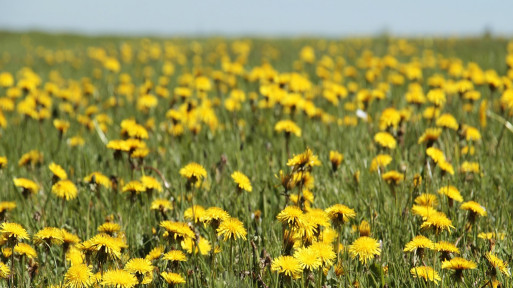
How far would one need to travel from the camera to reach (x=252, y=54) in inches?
405

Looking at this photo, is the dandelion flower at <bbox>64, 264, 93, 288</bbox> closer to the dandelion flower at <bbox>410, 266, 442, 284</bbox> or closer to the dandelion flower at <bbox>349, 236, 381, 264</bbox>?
the dandelion flower at <bbox>349, 236, 381, 264</bbox>

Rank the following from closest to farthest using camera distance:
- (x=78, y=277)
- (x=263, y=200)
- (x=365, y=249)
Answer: (x=78, y=277) < (x=365, y=249) < (x=263, y=200)

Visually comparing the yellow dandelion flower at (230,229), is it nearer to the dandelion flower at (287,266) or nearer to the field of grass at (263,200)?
the field of grass at (263,200)

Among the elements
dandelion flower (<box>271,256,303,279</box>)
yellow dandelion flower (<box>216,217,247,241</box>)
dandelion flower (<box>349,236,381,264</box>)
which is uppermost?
yellow dandelion flower (<box>216,217,247,241</box>)

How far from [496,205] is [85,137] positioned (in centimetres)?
287

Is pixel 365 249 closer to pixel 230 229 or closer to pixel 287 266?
pixel 287 266

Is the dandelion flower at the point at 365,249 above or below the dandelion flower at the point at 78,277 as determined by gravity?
above

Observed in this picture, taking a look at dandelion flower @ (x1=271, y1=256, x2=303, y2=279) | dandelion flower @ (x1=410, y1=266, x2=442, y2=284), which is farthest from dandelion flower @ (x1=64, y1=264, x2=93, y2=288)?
dandelion flower @ (x1=410, y1=266, x2=442, y2=284)

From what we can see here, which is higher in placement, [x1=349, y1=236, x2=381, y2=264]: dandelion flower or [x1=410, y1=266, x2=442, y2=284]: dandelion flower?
[x1=349, y1=236, x2=381, y2=264]: dandelion flower

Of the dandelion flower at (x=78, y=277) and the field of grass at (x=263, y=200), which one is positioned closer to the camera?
the dandelion flower at (x=78, y=277)

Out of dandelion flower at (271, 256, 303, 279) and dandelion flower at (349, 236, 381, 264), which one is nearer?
dandelion flower at (271, 256, 303, 279)

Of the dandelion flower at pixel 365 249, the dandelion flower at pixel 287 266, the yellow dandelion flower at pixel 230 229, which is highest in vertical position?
the yellow dandelion flower at pixel 230 229

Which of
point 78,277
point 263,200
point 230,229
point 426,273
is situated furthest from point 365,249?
point 78,277

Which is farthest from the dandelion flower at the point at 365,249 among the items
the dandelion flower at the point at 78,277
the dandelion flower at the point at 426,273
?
the dandelion flower at the point at 78,277
